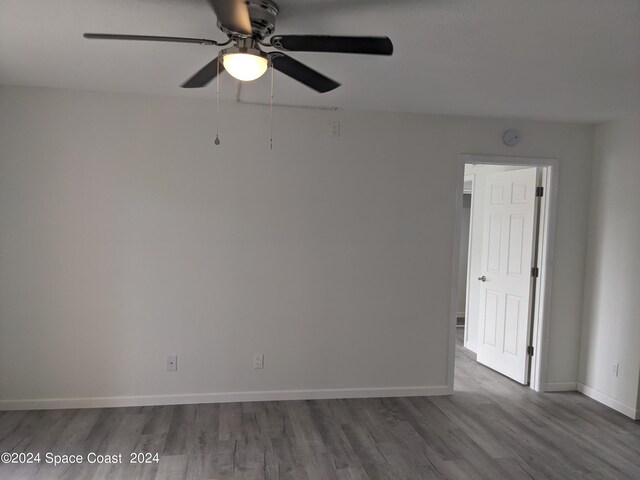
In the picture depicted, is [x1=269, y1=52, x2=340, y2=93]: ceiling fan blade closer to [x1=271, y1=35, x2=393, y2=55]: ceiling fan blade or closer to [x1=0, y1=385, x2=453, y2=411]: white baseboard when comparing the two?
[x1=271, y1=35, x2=393, y2=55]: ceiling fan blade

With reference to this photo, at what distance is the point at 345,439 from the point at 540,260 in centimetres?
243

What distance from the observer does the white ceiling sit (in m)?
1.96

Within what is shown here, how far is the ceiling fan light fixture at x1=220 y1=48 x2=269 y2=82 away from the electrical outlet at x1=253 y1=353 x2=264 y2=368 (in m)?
2.47

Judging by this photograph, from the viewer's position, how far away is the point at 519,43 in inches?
88.8

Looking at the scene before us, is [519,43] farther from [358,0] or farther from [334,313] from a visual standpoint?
[334,313]

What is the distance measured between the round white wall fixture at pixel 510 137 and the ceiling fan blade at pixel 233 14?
9.61 feet

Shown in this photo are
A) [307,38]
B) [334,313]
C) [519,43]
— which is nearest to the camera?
[307,38]

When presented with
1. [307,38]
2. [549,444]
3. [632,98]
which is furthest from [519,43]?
[549,444]

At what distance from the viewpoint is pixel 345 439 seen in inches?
123

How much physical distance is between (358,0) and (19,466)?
3.15 meters

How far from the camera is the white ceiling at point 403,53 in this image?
6.43 feet

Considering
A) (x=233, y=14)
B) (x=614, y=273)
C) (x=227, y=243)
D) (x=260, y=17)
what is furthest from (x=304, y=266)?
(x=614, y=273)

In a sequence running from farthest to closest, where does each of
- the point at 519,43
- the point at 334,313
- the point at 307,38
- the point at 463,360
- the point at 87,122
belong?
the point at 463,360, the point at 334,313, the point at 87,122, the point at 519,43, the point at 307,38

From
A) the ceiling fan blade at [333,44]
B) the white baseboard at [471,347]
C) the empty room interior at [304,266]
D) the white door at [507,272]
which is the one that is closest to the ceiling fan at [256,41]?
the ceiling fan blade at [333,44]
